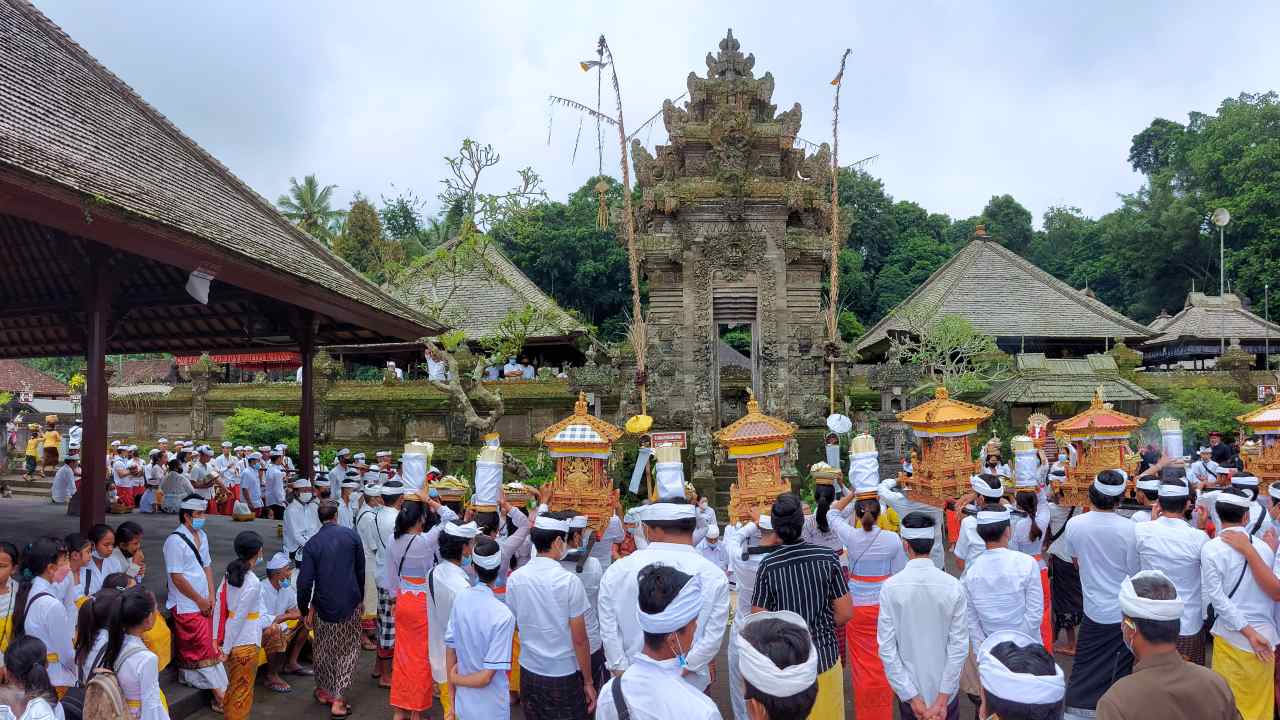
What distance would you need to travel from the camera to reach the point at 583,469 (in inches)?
280

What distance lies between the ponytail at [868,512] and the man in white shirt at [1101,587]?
145 centimetres

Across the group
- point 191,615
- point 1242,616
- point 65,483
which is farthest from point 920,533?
point 65,483

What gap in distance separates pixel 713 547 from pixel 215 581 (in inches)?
220

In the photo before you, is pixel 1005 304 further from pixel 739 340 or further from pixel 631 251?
pixel 631 251

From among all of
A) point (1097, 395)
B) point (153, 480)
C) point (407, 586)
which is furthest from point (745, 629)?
point (153, 480)

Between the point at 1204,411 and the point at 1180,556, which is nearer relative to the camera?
the point at 1180,556

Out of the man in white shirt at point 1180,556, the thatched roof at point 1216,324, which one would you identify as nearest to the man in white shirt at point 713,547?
the man in white shirt at point 1180,556

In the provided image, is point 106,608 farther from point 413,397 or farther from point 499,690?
point 413,397

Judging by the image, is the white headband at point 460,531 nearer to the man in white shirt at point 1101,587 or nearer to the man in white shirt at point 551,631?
the man in white shirt at point 551,631

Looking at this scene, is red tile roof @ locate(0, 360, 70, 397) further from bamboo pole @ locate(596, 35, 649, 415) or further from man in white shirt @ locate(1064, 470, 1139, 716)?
man in white shirt @ locate(1064, 470, 1139, 716)

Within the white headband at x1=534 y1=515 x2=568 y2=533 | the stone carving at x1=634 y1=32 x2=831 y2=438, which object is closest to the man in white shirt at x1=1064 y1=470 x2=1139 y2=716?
the white headband at x1=534 y1=515 x2=568 y2=533

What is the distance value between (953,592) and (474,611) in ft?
8.89

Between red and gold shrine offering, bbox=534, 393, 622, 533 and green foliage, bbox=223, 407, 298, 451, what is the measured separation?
1656 cm

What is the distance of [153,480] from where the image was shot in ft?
47.5
